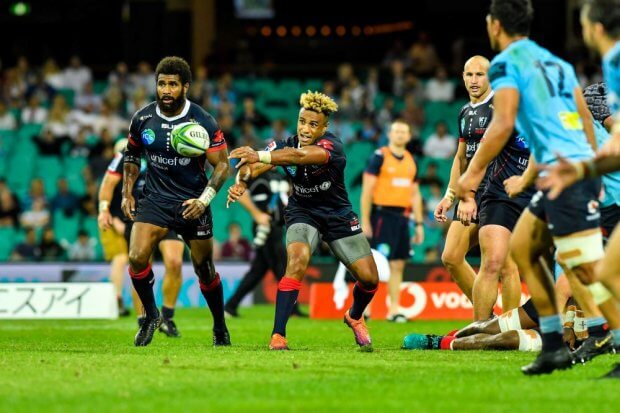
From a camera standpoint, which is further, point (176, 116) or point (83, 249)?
point (83, 249)

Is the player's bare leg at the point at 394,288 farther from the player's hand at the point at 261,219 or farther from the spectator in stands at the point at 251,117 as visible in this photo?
the spectator in stands at the point at 251,117

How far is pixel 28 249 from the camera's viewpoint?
2055 centimetres

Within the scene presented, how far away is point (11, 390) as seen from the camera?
700cm

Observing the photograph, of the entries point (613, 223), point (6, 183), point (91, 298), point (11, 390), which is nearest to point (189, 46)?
point (6, 183)

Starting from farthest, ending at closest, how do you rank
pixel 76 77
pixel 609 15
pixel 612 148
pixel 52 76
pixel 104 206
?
pixel 76 77 → pixel 52 76 → pixel 104 206 → pixel 609 15 → pixel 612 148

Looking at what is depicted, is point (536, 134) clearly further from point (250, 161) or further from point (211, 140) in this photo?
point (211, 140)

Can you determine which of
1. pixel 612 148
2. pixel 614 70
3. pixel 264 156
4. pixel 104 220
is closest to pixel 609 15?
pixel 614 70

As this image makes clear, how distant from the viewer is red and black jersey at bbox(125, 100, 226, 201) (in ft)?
35.2

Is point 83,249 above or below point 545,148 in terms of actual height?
below

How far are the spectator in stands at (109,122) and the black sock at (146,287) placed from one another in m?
13.7

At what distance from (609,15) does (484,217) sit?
3.49 metres

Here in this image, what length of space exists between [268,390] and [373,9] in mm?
30565

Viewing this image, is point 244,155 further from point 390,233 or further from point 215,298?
point 390,233

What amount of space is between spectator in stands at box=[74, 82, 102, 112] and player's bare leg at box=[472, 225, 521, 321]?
16.2 meters
